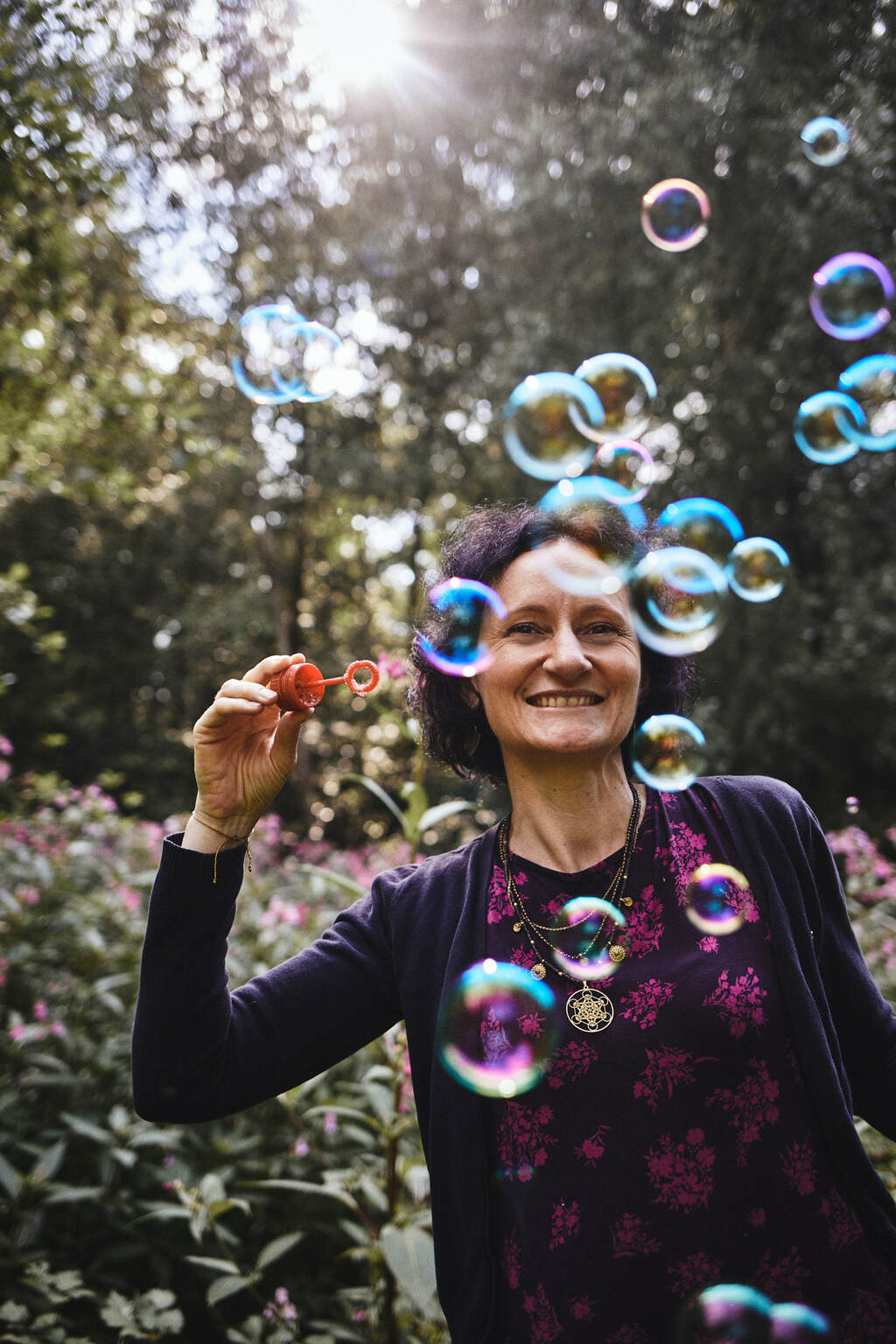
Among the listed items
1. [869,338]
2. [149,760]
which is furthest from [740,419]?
[149,760]

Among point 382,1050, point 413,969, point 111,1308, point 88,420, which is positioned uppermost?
point 88,420

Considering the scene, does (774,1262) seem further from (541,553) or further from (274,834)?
(274,834)

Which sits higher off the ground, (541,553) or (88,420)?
(88,420)

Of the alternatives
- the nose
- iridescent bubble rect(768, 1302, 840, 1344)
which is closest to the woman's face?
the nose

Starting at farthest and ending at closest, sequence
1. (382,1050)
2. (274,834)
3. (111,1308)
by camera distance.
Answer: (274,834) → (382,1050) → (111,1308)

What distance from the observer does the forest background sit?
2.21m

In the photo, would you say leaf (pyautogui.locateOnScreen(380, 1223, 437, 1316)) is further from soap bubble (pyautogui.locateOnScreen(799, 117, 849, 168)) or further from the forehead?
soap bubble (pyautogui.locateOnScreen(799, 117, 849, 168))

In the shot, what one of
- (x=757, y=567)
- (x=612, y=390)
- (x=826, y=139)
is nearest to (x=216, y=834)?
(x=757, y=567)

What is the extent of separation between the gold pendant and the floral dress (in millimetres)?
14

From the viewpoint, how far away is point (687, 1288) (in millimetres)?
1106

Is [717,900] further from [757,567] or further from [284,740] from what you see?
[757,567]

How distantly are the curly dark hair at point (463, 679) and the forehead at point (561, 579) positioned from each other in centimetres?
3

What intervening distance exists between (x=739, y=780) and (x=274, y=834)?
4.53 meters

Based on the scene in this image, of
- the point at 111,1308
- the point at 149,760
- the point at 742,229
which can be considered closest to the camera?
the point at 111,1308
